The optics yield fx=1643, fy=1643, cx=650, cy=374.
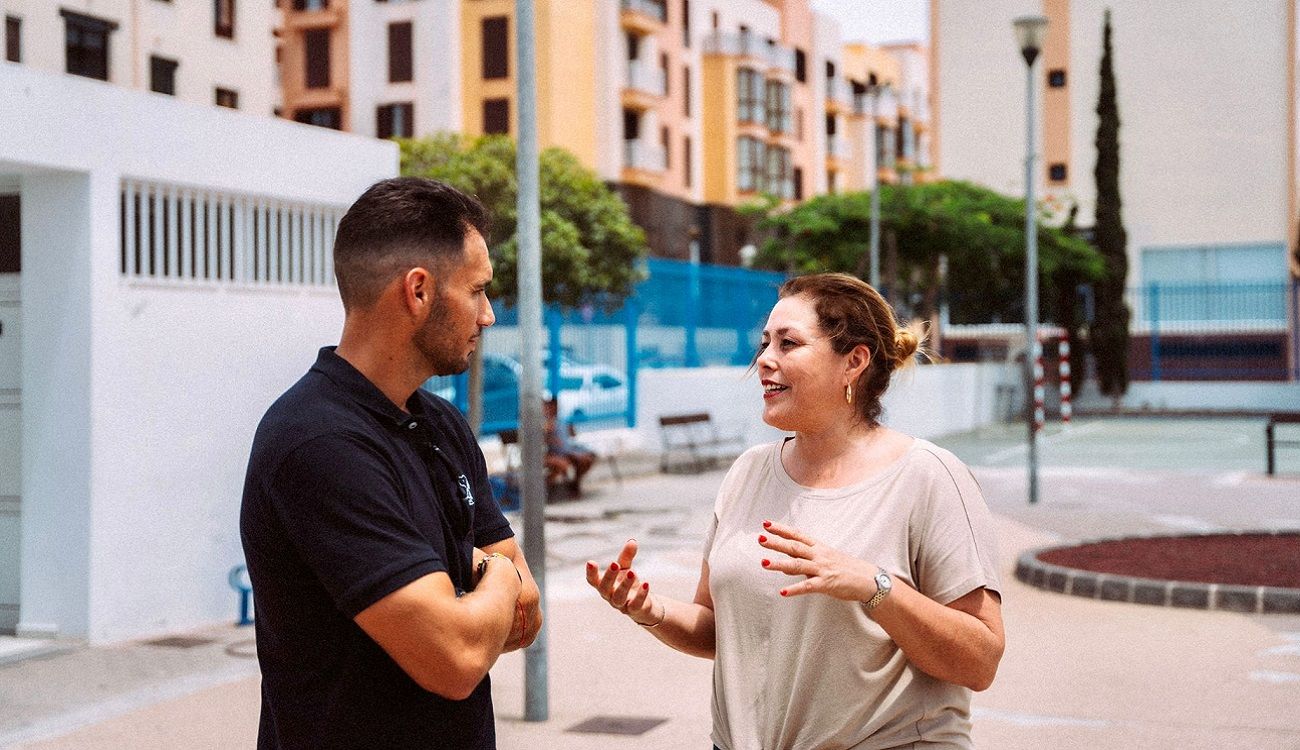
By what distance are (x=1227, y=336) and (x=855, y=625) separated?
43093 mm

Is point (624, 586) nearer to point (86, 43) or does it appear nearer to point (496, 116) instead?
point (86, 43)

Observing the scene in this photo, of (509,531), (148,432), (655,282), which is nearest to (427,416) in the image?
(509,531)

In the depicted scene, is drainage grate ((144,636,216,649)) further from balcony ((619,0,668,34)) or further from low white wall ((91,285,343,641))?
balcony ((619,0,668,34))

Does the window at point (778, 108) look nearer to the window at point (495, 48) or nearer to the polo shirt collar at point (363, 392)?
the window at point (495, 48)

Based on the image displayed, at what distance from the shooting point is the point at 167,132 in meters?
9.79

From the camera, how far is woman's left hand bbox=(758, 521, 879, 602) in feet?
10.0

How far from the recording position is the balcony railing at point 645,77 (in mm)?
49250

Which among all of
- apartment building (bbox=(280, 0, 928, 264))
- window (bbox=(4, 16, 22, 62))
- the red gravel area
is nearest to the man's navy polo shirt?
the red gravel area

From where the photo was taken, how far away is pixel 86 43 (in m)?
22.1

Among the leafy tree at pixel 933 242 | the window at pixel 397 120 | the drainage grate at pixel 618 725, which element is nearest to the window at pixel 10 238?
the drainage grate at pixel 618 725

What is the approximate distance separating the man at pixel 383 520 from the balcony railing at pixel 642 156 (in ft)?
153

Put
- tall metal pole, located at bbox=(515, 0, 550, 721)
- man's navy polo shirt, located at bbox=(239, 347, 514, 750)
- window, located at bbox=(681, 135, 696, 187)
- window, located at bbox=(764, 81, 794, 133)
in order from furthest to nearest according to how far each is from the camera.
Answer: window, located at bbox=(764, 81, 794, 133), window, located at bbox=(681, 135, 696, 187), tall metal pole, located at bbox=(515, 0, 550, 721), man's navy polo shirt, located at bbox=(239, 347, 514, 750)

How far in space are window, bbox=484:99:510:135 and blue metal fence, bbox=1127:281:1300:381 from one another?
17726 mm

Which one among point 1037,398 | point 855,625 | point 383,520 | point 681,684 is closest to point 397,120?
point 1037,398
